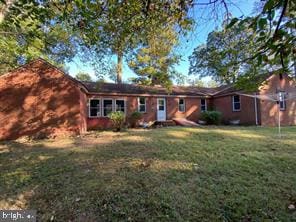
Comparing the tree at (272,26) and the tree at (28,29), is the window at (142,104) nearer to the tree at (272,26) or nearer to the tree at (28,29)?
the tree at (28,29)

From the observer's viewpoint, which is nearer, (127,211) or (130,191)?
(127,211)

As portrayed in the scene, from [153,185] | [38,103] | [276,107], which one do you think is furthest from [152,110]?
[153,185]

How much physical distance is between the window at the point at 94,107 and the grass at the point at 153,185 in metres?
10.9

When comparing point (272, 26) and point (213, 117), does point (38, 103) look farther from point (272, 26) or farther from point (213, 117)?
point (272, 26)

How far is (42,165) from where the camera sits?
6953 millimetres

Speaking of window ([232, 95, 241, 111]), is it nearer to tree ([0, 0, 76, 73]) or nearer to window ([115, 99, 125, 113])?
window ([115, 99, 125, 113])

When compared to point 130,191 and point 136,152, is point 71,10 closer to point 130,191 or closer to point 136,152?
point 130,191

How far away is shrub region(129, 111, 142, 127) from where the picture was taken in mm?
19547

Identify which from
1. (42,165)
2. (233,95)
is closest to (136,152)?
(42,165)

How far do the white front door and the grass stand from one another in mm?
13520

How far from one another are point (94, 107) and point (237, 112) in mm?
12286

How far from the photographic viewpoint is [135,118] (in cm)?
1981

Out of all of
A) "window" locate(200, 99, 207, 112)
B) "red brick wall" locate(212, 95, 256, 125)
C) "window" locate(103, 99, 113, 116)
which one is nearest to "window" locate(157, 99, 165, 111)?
"window" locate(200, 99, 207, 112)

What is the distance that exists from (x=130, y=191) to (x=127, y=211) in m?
0.69
